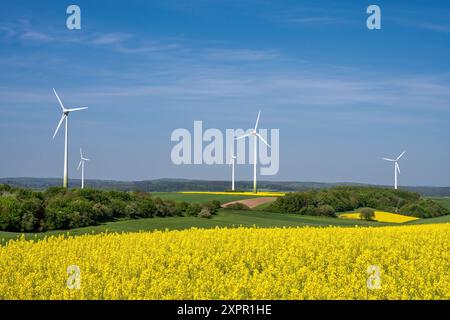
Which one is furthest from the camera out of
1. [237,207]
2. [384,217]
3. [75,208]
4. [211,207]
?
[384,217]

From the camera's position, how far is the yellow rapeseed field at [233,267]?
13.1 meters

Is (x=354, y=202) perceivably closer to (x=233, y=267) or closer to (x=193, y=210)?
(x=193, y=210)

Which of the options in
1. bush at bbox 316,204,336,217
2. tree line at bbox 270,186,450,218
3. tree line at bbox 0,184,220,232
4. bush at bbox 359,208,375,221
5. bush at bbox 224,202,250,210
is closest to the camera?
tree line at bbox 0,184,220,232

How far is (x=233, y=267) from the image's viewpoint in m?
16.7

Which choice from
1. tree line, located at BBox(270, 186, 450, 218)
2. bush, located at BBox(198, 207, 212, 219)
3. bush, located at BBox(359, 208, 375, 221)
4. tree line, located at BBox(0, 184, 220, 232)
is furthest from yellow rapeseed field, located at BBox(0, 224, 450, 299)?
tree line, located at BBox(270, 186, 450, 218)

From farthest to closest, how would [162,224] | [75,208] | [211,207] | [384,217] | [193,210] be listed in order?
[384,217] < [211,207] < [193,210] < [162,224] < [75,208]

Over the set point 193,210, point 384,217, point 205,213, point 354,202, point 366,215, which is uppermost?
point 193,210

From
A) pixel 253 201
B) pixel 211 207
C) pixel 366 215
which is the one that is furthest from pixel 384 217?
pixel 211 207

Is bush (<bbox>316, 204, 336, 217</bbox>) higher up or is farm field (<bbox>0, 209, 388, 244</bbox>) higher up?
farm field (<bbox>0, 209, 388, 244</bbox>)

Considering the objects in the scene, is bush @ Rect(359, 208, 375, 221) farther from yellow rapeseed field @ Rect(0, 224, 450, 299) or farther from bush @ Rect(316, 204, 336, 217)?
yellow rapeseed field @ Rect(0, 224, 450, 299)

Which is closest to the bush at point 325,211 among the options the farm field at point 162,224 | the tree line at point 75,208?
the farm field at point 162,224

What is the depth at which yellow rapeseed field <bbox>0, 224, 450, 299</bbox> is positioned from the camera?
1310 centimetres
